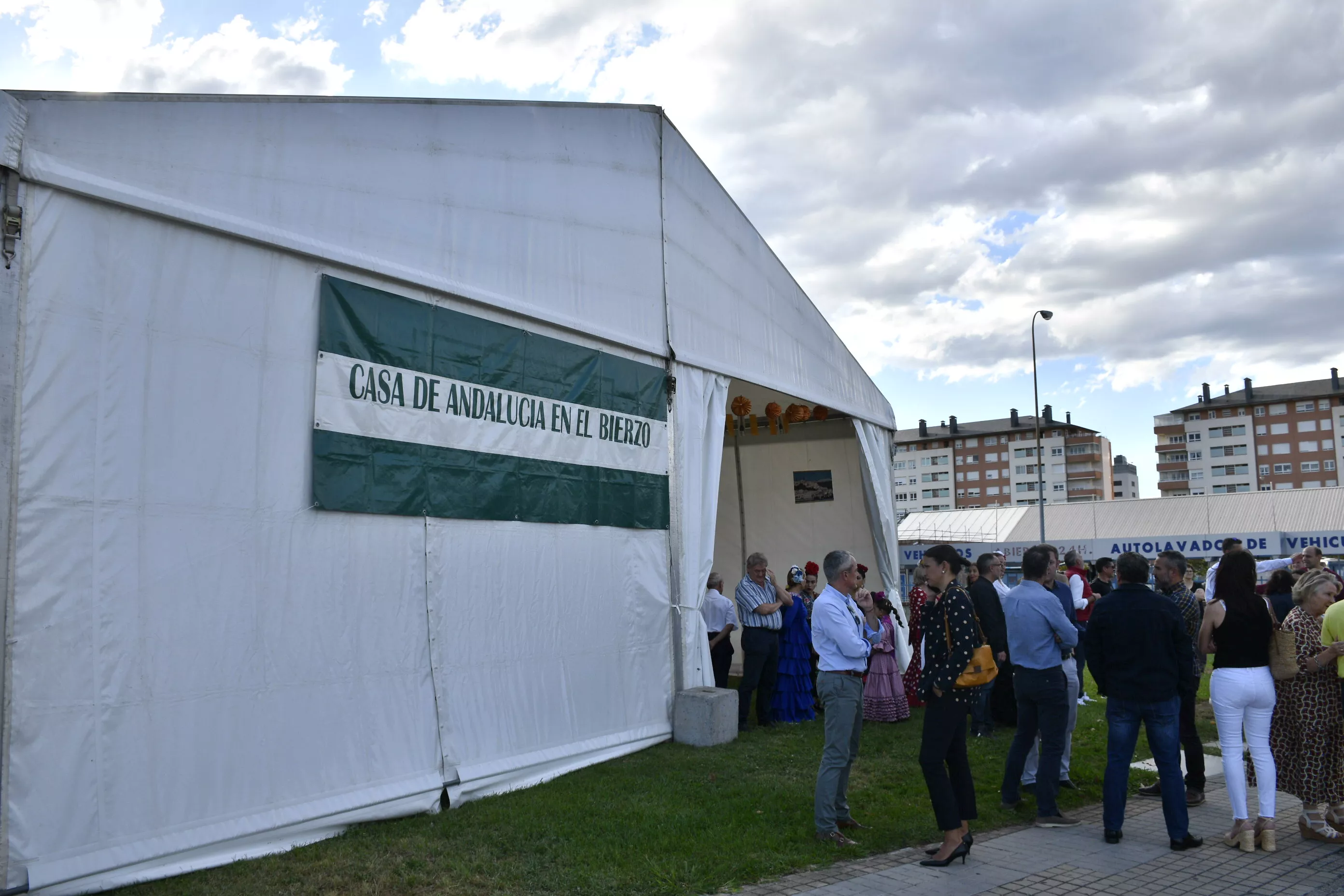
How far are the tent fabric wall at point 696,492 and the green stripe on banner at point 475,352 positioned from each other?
1.38 ft

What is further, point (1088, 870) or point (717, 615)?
point (717, 615)

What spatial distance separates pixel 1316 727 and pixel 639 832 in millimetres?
4089

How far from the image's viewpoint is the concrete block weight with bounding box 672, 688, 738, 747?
830 centimetres

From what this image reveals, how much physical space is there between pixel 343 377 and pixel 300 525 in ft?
3.08

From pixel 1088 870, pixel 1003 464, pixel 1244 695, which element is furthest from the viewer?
pixel 1003 464

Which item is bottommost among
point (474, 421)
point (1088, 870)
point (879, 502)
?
point (1088, 870)

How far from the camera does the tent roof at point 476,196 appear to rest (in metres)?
4.99

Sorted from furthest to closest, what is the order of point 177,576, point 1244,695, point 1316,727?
point 1316,727 → point 1244,695 → point 177,576

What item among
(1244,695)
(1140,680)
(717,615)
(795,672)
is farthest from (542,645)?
(1244,695)

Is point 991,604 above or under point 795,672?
above

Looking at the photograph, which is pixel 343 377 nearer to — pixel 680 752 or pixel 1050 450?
pixel 680 752

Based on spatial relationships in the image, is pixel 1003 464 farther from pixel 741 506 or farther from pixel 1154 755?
pixel 1154 755

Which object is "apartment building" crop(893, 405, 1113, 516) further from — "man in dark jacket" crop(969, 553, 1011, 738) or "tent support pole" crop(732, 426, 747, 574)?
"man in dark jacket" crop(969, 553, 1011, 738)

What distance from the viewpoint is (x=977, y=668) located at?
17.2ft
